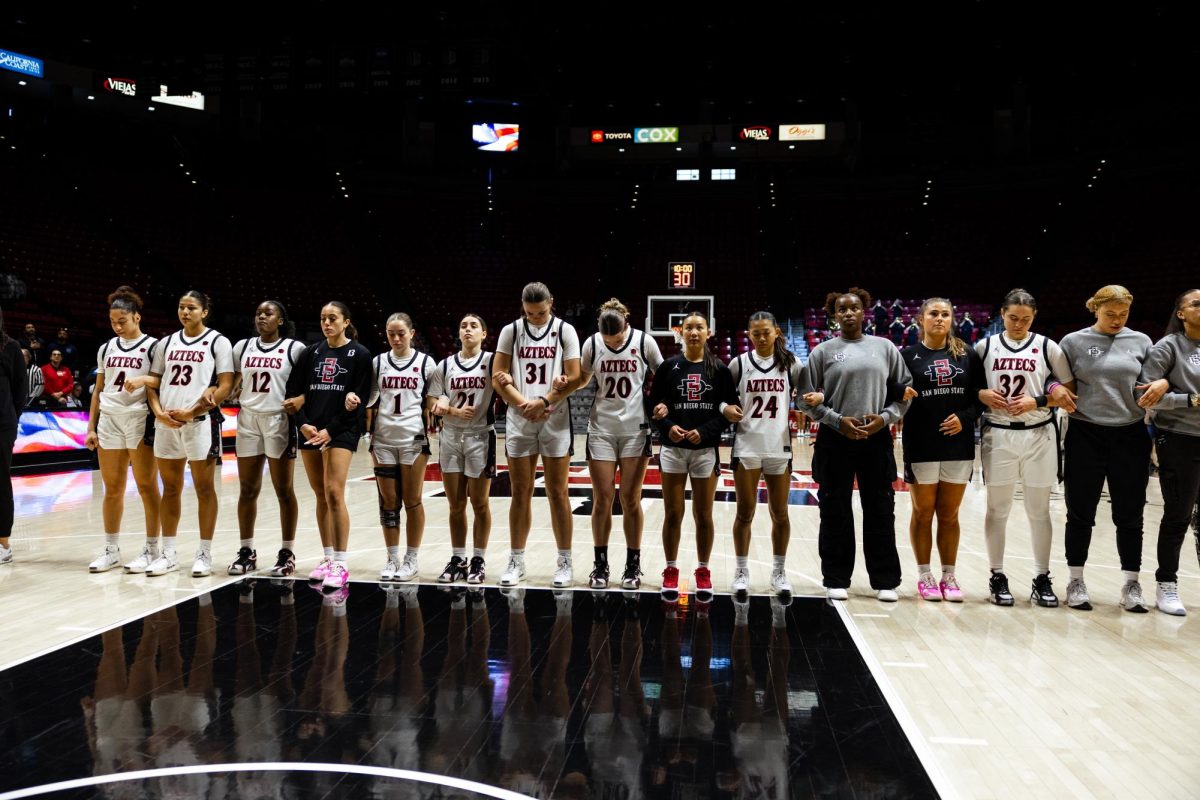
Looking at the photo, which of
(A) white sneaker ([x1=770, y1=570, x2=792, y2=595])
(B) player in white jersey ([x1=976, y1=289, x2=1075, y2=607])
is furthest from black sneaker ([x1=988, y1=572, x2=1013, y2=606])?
(A) white sneaker ([x1=770, y1=570, x2=792, y2=595])

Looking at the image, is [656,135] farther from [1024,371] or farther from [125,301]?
[1024,371]

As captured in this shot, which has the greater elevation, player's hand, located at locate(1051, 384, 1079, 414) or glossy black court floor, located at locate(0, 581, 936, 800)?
player's hand, located at locate(1051, 384, 1079, 414)

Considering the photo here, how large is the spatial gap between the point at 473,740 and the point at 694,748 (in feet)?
2.36

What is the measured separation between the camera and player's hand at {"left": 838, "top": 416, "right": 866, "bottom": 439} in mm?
4246

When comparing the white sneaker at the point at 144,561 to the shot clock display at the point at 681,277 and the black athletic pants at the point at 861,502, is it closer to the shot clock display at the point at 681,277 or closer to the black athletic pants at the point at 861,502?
the black athletic pants at the point at 861,502

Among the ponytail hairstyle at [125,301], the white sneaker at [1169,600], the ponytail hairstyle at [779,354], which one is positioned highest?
the ponytail hairstyle at [125,301]

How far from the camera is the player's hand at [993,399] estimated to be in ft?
13.9

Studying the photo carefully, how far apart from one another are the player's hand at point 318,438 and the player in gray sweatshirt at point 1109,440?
413 cm

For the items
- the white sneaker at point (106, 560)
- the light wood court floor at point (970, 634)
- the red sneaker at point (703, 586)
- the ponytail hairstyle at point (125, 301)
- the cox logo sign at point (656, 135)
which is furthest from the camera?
the cox logo sign at point (656, 135)

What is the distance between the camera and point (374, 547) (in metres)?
5.73

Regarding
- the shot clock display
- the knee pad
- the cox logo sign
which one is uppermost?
the cox logo sign

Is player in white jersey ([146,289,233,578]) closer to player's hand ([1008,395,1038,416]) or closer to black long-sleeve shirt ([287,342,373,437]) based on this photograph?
black long-sleeve shirt ([287,342,373,437])

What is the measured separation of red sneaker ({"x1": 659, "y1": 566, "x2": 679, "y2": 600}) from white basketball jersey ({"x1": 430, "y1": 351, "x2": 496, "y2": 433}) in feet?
4.44

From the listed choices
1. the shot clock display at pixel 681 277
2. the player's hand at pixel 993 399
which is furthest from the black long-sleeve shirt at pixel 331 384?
the shot clock display at pixel 681 277
